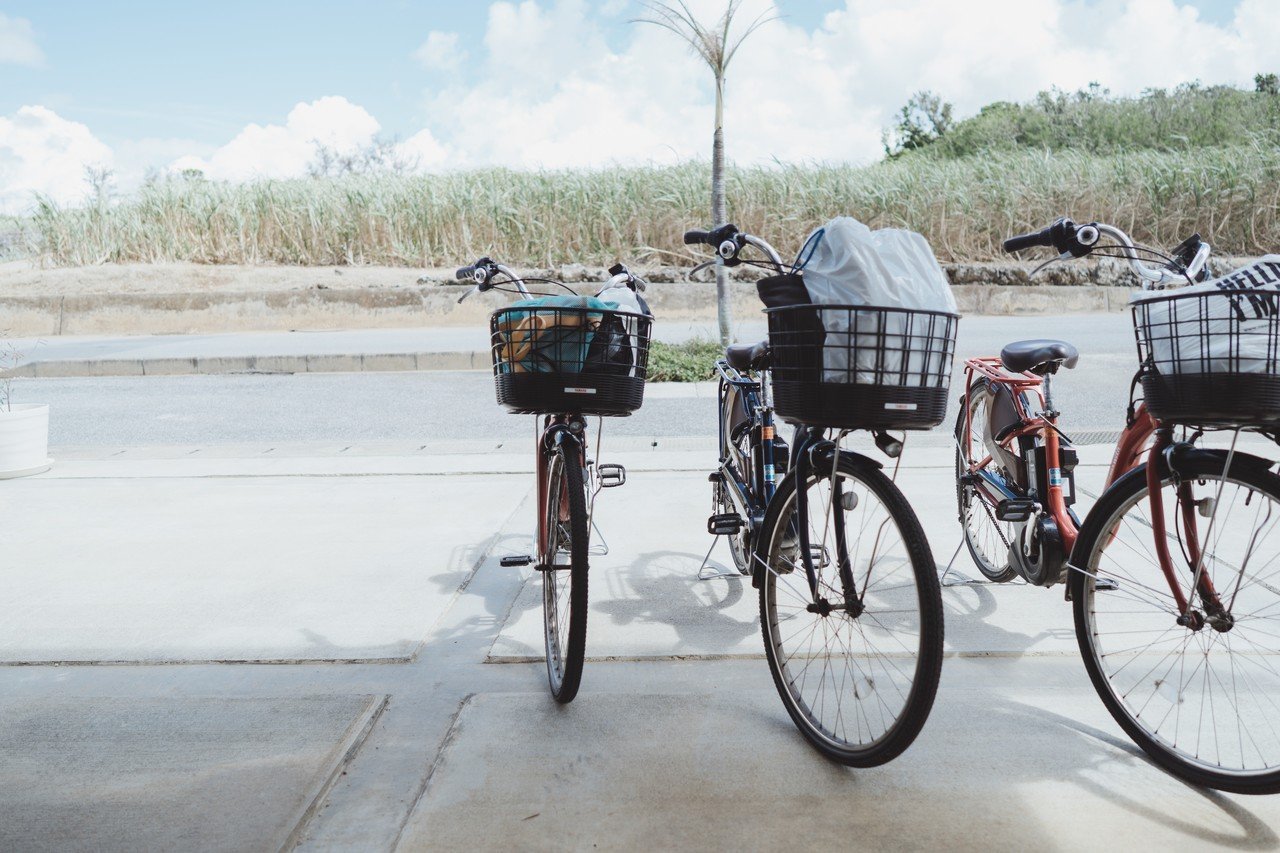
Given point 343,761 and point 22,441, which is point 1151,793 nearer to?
point 343,761

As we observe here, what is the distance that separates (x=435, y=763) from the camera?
243 centimetres

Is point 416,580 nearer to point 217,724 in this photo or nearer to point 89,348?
point 217,724

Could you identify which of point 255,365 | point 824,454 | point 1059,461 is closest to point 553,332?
point 824,454

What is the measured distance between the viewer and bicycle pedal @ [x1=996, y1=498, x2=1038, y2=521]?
3.22m

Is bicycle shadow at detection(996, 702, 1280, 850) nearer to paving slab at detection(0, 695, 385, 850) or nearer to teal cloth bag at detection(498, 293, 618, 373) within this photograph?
teal cloth bag at detection(498, 293, 618, 373)

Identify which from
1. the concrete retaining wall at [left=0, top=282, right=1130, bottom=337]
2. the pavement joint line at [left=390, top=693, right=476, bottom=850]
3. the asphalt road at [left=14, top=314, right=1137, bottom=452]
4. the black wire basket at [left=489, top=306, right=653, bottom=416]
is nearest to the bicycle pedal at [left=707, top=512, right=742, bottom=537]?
the black wire basket at [left=489, top=306, right=653, bottom=416]

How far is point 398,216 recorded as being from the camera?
747 inches

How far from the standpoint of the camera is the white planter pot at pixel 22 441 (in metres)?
5.98

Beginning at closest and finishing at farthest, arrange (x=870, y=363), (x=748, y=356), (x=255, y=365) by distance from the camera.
Answer: (x=870, y=363)
(x=748, y=356)
(x=255, y=365)

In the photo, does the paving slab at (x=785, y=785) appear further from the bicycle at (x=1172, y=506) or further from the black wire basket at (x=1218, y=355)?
the black wire basket at (x=1218, y=355)

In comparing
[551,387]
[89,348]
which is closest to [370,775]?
[551,387]

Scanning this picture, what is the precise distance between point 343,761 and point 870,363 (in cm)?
160

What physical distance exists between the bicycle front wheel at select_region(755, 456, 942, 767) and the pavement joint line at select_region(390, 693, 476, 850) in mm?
866

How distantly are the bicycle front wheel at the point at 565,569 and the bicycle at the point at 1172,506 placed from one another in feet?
4.20
